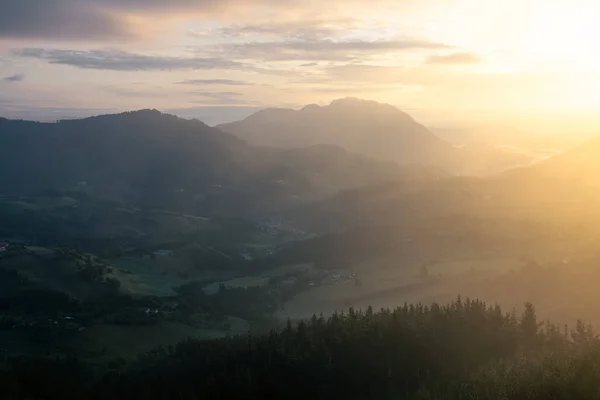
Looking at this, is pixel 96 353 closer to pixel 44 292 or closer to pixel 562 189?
pixel 44 292

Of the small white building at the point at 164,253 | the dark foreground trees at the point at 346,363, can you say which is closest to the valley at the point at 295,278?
the small white building at the point at 164,253

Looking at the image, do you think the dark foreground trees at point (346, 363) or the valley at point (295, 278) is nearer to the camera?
the dark foreground trees at point (346, 363)

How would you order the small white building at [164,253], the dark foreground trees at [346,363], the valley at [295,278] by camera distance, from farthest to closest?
the small white building at [164,253]
the valley at [295,278]
the dark foreground trees at [346,363]

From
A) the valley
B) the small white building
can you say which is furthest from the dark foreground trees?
the small white building

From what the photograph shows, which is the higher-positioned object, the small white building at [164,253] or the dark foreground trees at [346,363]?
the dark foreground trees at [346,363]

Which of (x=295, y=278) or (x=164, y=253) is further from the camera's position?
(x=164, y=253)

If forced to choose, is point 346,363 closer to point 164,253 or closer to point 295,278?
point 295,278

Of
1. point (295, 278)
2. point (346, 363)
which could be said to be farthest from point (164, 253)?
point (346, 363)

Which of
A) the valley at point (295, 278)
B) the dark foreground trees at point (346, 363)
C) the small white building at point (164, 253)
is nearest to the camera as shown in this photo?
the dark foreground trees at point (346, 363)

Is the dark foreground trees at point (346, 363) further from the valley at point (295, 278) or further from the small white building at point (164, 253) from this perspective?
the small white building at point (164, 253)
